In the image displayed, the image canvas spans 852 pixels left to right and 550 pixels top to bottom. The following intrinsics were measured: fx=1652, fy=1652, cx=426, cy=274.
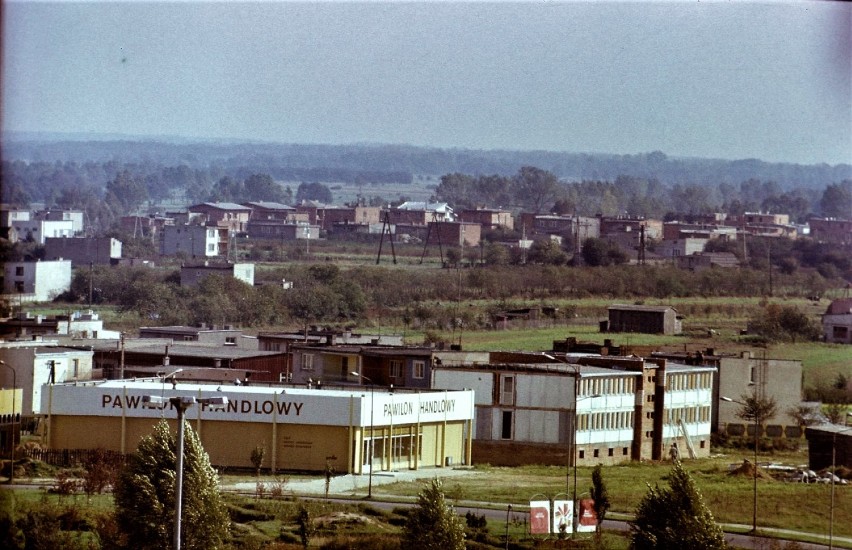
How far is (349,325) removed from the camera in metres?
31.7

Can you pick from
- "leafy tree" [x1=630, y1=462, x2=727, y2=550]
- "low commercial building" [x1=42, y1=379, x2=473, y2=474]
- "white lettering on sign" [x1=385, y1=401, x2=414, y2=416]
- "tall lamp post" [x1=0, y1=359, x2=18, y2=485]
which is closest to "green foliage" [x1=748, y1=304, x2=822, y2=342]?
"white lettering on sign" [x1=385, y1=401, x2=414, y2=416]

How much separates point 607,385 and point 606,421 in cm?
40

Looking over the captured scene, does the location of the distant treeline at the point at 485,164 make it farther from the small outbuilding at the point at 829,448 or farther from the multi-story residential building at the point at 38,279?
the small outbuilding at the point at 829,448

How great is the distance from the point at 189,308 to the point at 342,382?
15142 mm

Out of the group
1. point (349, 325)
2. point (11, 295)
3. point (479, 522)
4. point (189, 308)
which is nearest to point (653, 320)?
point (349, 325)

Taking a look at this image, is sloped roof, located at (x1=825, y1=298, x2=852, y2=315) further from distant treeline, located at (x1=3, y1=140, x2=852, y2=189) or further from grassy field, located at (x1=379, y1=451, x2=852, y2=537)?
distant treeline, located at (x1=3, y1=140, x2=852, y2=189)

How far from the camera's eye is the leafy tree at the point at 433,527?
10562 mm

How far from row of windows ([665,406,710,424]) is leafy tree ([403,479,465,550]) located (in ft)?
28.5

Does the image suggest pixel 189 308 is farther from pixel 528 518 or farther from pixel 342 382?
pixel 528 518

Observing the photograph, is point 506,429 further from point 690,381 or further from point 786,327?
point 786,327

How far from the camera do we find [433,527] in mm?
10602

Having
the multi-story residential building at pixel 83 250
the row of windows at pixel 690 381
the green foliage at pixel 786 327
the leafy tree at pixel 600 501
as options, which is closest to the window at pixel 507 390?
the row of windows at pixel 690 381

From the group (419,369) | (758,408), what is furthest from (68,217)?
(758,408)

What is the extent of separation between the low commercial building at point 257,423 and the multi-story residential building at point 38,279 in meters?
16.2
